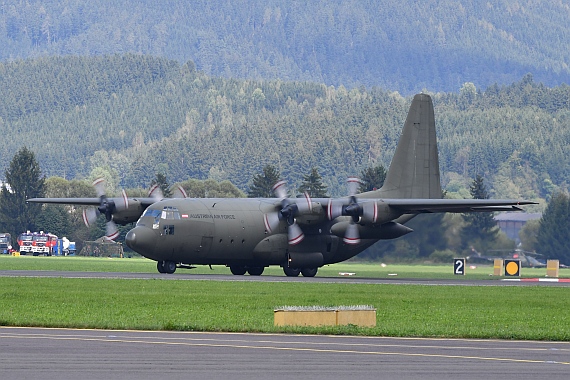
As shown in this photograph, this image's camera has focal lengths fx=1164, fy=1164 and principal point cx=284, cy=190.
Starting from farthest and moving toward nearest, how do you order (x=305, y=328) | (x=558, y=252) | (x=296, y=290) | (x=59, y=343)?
(x=558, y=252) < (x=296, y=290) < (x=305, y=328) < (x=59, y=343)

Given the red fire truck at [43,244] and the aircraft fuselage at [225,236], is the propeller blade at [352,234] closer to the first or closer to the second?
the aircraft fuselage at [225,236]

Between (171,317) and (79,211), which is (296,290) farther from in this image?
(79,211)

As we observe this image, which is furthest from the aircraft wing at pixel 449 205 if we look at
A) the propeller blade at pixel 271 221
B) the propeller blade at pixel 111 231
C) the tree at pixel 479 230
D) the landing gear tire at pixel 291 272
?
the propeller blade at pixel 111 231

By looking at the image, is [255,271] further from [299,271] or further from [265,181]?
[265,181]

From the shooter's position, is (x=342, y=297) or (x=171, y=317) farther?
(x=342, y=297)

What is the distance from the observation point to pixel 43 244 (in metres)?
119

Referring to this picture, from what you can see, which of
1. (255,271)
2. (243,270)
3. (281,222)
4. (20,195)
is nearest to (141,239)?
(281,222)

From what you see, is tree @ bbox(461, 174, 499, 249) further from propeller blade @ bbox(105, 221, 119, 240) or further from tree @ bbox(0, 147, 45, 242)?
tree @ bbox(0, 147, 45, 242)

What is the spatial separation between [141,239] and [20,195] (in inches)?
3510

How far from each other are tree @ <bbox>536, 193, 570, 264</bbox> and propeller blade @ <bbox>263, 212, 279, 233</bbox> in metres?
27.9

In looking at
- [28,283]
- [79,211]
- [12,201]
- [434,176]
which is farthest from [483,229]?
[79,211]

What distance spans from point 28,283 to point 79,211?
113m

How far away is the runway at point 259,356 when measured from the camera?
19.0 meters

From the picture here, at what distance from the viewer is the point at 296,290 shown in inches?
1805
